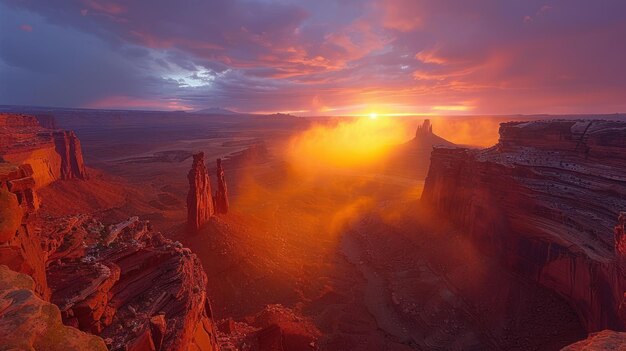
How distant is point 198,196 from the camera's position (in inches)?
1503

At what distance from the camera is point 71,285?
41.9ft

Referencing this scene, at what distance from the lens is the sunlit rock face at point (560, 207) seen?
22.8 metres

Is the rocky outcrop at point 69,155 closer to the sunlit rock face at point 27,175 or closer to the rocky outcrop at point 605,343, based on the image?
the sunlit rock face at point 27,175

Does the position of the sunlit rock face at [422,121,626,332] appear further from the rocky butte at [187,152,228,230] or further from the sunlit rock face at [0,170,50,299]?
the rocky butte at [187,152,228,230]

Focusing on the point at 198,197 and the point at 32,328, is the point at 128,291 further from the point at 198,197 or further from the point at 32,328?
the point at 198,197

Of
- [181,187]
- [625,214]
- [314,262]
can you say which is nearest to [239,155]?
[181,187]

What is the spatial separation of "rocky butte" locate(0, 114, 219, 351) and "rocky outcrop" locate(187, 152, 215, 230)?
17.4 m

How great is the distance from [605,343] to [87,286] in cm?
1874

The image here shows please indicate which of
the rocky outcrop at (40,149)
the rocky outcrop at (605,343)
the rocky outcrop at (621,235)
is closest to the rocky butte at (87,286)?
the rocky outcrop at (605,343)

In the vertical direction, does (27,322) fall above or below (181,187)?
above

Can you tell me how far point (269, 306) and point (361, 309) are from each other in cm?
A: 950

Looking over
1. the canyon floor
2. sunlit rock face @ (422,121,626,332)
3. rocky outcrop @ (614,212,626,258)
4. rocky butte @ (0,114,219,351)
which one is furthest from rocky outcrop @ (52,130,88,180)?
rocky outcrop @ (614,212,626,258)

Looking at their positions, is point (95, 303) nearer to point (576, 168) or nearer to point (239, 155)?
point (576, 168)

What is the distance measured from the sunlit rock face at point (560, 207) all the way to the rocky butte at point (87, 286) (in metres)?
24.9
